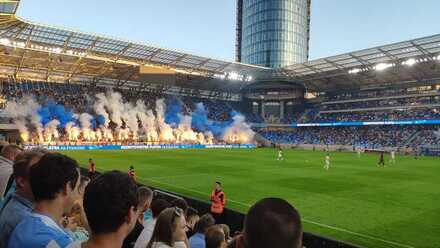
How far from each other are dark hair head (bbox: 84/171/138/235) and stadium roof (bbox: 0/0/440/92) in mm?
45353

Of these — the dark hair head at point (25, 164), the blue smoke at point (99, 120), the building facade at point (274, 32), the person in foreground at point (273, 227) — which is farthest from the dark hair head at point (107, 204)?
the building facade at point (274, 32)

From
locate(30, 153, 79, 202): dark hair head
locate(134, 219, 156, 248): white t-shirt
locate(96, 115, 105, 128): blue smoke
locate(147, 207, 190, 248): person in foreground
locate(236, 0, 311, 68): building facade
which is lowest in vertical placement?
locate(134, 219, 156, 248): white t-shirt

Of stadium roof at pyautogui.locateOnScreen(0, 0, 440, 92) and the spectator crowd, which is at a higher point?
stadium roof at pyautogui.locateOnScreen(0, 0, 440, 92)

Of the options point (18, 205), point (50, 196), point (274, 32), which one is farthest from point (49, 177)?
point (274, 32)

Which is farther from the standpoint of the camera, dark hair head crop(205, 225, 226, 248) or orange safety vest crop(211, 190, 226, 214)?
orange safety vest crop(211, 190, 226, 214)

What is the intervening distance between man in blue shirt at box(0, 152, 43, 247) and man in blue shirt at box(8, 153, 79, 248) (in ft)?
0.78

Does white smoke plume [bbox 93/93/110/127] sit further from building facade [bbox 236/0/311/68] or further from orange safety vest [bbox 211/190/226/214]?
building facade [bbox 236/0/311/68]

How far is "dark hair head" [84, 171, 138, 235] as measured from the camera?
9.13 ft

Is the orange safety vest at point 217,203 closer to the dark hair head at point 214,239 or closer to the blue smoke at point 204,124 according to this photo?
the dark hair head at point 214,239

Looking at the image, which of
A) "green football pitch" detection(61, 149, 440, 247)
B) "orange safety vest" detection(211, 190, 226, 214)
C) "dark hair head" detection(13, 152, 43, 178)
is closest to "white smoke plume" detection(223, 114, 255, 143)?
"green football pitch" detection(61, 149, 440, 247)

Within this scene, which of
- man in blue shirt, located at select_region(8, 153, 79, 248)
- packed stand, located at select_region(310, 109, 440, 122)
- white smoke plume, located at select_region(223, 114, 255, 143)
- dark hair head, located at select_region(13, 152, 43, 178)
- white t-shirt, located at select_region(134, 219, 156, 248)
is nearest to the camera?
man in blue shirt, located at select_region(8, 153, 79, 248)

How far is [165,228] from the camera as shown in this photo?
4.74m

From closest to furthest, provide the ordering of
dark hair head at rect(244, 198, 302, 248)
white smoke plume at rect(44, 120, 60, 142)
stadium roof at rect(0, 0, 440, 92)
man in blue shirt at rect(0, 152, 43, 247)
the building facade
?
dark hair head at rect(244, 198, 302, 248)
man in blue shirt at rect(0, 152, 43, 247)
stadium roof at rect(0, 0, 440, 92)
white smoke plume at rect(44, 120, 60, 142)
the building facade

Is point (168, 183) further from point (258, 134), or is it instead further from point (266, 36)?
point (266, 36)
